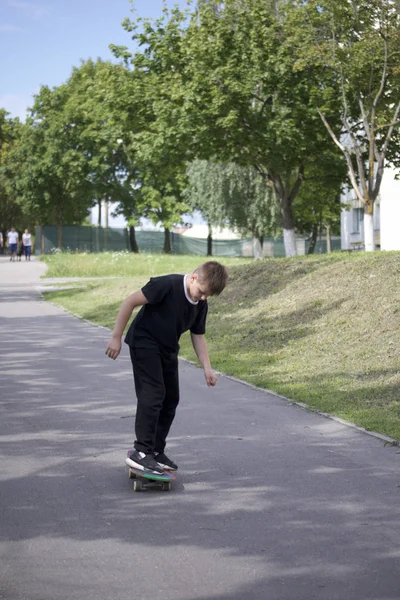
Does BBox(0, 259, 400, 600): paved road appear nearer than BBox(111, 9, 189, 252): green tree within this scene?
Yes

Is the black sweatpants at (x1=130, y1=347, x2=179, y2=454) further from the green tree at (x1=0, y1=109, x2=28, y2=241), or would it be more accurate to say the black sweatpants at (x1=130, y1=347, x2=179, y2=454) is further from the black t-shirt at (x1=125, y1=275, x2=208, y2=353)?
the green tree at (x1=0, y1=109, x2=28, y2=241)

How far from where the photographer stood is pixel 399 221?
4603 cm

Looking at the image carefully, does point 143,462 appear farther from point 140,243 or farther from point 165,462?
point 140,243

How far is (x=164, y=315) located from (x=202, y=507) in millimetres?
1284

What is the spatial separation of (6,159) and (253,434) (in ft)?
230

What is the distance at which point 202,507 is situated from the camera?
5.72 metres

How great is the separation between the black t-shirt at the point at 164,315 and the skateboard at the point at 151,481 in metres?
0.80

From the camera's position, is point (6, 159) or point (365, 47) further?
point (6, 159)

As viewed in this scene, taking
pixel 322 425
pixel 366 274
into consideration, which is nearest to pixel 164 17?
pixel 366 274

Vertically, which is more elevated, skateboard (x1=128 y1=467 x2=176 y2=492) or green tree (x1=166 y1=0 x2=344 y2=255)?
green tree (x1=166 y1=0 x2=344 y2=255)

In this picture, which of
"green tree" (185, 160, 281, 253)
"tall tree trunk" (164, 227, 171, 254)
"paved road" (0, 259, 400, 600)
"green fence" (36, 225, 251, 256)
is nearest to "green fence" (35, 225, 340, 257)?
"green fence" (36, 225, 251, 256)

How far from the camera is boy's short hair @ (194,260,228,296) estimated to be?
6.01 m

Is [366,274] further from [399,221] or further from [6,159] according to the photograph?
[6,159]

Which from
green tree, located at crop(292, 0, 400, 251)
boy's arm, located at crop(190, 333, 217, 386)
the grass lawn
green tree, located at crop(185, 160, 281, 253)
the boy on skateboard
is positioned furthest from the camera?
green tree, located at crop(185, 160, 281, 253)
